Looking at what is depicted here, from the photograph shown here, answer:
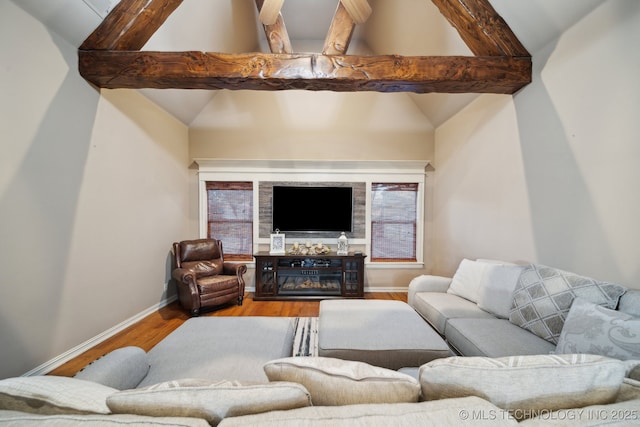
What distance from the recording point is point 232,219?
14.2 ft

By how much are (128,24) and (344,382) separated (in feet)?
10.6

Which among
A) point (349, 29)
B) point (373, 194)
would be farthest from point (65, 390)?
point (373, 194)

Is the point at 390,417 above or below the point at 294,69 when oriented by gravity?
below

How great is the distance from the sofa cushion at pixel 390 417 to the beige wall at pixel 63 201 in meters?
2.45

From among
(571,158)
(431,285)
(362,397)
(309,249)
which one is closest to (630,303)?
(571,158)

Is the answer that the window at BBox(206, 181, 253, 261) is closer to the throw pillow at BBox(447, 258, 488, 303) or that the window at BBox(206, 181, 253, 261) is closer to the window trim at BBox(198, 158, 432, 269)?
the window trim at BBox(198, 158, 432, 269)

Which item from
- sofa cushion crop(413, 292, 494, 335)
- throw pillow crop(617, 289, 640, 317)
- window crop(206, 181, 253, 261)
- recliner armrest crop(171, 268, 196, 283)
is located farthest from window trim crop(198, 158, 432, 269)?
throw pillow crop(617, 289, 640, 317)

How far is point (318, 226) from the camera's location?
419cm

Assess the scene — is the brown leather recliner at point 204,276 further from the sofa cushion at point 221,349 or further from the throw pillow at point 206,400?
the throw pillow at point 206,400

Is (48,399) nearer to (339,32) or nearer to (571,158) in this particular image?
(571,158)

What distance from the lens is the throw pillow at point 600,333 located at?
1196mm

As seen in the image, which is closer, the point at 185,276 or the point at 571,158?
the point at 571,158

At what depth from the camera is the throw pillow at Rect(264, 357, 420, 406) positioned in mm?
741

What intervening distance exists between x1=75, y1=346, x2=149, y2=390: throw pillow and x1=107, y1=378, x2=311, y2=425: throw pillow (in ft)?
2.15
